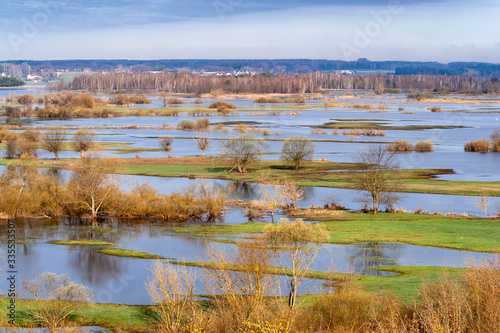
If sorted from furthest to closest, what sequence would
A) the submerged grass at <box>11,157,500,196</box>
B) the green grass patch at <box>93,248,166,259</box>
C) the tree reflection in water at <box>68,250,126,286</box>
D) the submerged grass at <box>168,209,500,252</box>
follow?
the submerged grass at <box>11,157,500,196</box>
the submerged grass at <box>168,209,500,252</box>
the green grass patch at <box>93,248,166,259</box>
the tree reflection in water at <box>68,250,126,286</box>

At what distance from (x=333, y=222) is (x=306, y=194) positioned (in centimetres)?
937

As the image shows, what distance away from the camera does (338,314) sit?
19062 mm

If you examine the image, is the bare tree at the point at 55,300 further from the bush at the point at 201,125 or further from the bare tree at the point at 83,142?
the bush at the point at 201,125

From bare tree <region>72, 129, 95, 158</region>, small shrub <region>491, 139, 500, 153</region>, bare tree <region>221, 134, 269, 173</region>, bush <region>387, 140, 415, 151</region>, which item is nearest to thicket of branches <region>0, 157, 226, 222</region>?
bare tree <region>221, 134, 269, 173</region>

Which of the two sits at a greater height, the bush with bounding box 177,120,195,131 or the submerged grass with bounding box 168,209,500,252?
the bush with bounding box 177,120,195,131

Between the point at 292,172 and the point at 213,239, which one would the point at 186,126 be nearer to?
the point at 292,172

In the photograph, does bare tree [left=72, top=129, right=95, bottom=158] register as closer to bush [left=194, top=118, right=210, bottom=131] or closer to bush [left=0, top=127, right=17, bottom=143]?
bush [left=0, top=127, right=17, bottom=143]

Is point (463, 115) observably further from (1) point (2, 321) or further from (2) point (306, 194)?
(1) point (2, 321)

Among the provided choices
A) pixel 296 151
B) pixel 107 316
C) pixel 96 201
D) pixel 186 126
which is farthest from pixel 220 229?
pixel 186 126

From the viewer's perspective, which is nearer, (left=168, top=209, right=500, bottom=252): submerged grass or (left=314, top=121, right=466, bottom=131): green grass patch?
(left=168, top=209, right=500, bottom=252): submerged grass

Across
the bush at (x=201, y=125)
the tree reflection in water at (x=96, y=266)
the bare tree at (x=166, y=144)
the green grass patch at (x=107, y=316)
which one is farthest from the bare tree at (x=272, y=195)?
the bush at (x=201, y=125)

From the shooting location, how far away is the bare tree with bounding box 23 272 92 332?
2170 cm

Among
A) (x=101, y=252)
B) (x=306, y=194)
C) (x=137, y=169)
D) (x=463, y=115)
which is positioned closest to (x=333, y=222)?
(x=306, y=194)

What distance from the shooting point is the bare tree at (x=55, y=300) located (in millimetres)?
21702
